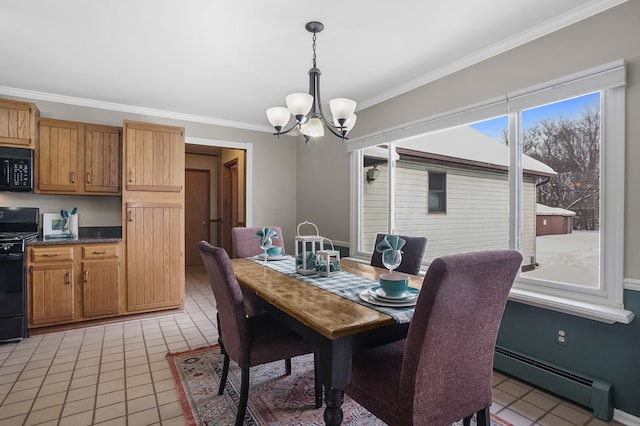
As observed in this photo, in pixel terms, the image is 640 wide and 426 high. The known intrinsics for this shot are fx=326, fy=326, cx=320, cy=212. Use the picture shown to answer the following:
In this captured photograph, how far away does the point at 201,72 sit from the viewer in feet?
10.1

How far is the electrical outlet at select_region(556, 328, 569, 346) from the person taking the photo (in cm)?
213

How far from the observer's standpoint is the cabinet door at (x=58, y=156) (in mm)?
3434

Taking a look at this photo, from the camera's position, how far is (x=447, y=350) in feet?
4.04

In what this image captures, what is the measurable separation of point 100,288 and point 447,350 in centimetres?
362

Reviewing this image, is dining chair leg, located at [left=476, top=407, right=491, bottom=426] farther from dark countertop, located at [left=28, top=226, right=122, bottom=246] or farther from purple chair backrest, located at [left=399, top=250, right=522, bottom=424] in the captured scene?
dark countertop, located at [left=28, top=226, right=122, bottom=246]

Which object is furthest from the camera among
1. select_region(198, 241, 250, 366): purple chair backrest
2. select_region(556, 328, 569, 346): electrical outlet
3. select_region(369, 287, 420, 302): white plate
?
select_region(556, 328, 569, 346): electrical outlet

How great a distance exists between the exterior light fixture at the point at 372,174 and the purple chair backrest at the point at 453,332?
2.75 m

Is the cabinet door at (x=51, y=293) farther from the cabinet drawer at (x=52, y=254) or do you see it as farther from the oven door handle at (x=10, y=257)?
the oven door handle at (x=10, y=257)

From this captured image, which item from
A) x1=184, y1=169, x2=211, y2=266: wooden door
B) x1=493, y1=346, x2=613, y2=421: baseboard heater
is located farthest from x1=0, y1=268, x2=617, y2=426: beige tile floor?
x1=184, y1=169, x2=211, y2=266: wooden door

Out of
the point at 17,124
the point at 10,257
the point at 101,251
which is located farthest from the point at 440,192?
the point at 17,124

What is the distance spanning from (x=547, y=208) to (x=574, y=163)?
357 mm

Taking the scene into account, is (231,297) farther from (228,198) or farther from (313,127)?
(228,198)

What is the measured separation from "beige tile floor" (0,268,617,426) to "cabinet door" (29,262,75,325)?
181mm

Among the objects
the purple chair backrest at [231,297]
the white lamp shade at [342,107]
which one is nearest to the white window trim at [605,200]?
the white lamp shade at [342,107]
